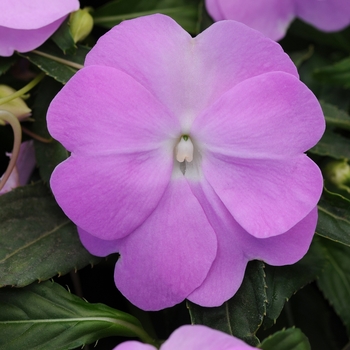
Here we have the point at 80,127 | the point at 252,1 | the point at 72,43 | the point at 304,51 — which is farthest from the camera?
the point at 304,51

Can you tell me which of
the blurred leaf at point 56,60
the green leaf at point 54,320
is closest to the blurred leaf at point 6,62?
the blurred leaf at point 56,60

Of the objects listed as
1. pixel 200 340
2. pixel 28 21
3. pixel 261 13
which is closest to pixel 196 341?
pixel 200 340

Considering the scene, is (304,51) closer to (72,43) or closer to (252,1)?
(252,1)

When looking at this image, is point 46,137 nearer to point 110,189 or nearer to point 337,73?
point 110,189

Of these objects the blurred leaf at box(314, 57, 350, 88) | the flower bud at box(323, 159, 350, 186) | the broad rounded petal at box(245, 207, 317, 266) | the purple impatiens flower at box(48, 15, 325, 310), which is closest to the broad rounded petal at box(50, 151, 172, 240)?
the purple impatiens flower at box(48, 15, 325, 310)

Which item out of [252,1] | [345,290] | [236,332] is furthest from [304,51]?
[236,332]

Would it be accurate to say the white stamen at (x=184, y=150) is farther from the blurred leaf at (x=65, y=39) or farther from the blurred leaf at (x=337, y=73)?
the blurred leaf at (x=337, y=73)

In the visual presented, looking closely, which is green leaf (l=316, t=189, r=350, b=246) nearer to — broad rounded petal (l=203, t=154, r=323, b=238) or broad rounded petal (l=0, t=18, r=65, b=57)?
broad rounded petal (l=203, t=154, r=323, b=238)
